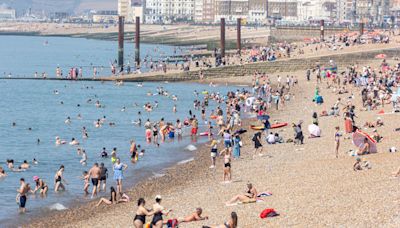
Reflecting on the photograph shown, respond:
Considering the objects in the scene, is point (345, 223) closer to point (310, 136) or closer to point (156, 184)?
point (156, 184)

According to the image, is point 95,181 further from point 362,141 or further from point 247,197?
point 362,141

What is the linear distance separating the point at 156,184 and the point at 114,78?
3953 cm

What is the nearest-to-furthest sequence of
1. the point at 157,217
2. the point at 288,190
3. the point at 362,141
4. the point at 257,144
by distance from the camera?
1. the point at 157,217
2. the point at 288,190
3. the point at 362,141
4. the point at 257,144

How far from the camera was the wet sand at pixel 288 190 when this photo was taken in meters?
18.8

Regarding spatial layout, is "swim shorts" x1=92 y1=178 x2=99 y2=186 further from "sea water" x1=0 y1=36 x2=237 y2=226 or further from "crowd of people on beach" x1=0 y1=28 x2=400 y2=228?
"sea water" x1=0 y1=36 x2=237 y2=226

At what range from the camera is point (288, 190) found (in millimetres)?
22312

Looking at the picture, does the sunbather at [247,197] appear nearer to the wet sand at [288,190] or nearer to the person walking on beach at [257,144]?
the wet sand at [288,190]

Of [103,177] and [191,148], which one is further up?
[103,177]

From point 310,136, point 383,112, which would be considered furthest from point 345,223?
point 383,112

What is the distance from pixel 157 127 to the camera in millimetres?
39719

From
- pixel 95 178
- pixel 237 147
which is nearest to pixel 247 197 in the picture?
pixel 95 178

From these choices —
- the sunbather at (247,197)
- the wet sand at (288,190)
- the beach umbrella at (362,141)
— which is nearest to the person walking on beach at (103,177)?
the wet sand at (288,190)

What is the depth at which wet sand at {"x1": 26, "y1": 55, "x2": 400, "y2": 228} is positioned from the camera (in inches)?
741

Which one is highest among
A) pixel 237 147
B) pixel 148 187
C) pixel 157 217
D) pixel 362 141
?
pixel 362 141
